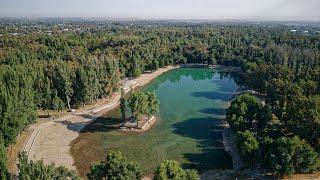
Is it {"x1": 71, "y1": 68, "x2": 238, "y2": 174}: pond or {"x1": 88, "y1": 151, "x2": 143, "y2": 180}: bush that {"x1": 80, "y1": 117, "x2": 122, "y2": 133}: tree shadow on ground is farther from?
{"x1": 88, "y1": 151, "x2": 143, "y2": 180}: bush

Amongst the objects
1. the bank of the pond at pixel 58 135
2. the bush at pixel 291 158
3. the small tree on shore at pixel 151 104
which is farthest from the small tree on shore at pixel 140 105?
the bush at pixel 291 158

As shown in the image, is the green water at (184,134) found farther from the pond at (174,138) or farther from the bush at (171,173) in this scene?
the bush at (171,173)

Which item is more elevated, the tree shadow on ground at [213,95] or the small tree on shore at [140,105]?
the small tree on shore at [140,105]

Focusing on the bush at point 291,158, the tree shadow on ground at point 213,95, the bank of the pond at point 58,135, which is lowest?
the bank of the pond at point 58,135

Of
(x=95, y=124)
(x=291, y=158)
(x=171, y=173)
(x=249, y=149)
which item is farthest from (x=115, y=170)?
(x=95, y=124)

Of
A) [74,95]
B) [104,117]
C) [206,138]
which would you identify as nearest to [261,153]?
[206,138]

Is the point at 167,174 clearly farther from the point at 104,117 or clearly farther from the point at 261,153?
the point at 104,117
